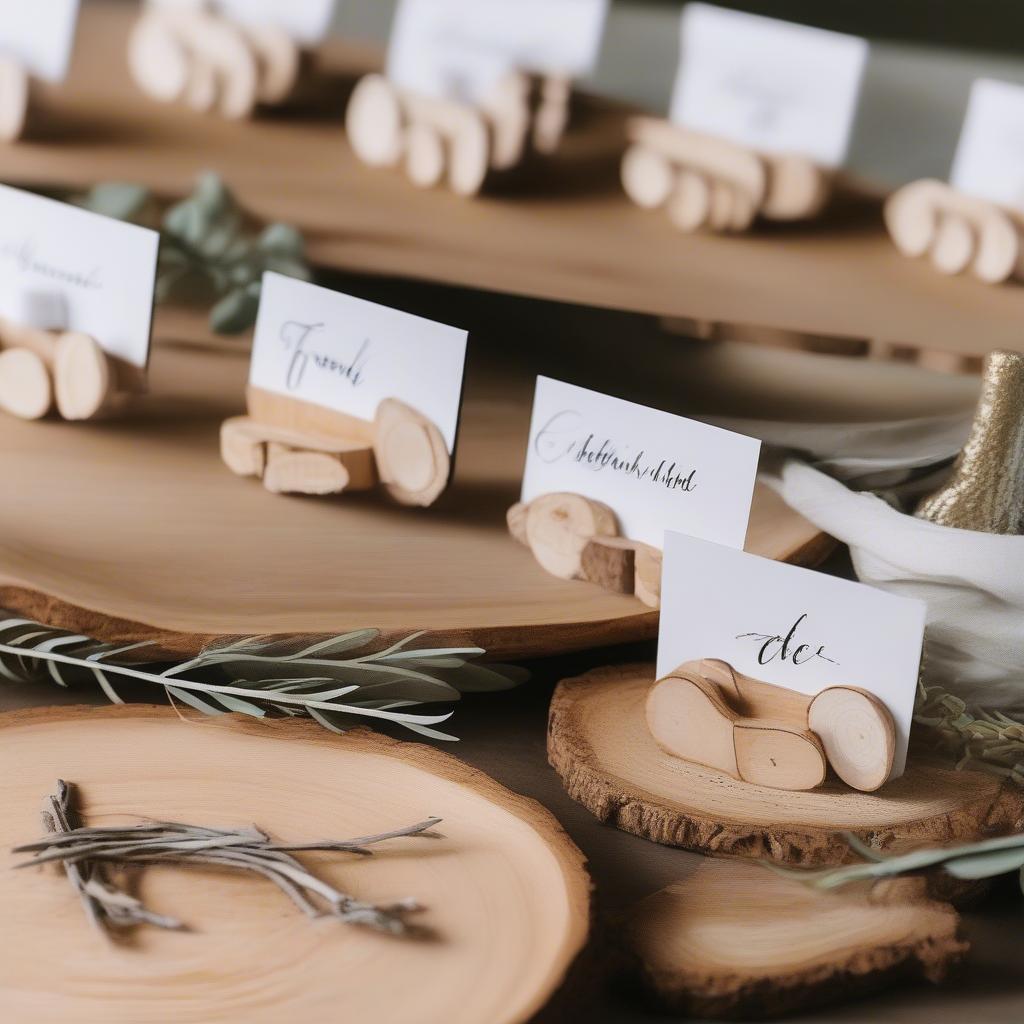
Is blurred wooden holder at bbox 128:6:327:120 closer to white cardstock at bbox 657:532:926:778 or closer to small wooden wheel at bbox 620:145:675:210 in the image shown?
small wooden wheel at bbox 620:145:675:210

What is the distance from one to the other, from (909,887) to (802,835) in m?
0.05

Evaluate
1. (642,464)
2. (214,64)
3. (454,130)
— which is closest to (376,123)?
(454,130)

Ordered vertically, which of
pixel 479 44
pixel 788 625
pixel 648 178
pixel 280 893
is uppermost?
pixel 479 44

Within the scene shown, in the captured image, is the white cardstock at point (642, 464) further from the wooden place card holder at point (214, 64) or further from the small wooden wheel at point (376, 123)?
the wooden place card holder at point (214, 64)

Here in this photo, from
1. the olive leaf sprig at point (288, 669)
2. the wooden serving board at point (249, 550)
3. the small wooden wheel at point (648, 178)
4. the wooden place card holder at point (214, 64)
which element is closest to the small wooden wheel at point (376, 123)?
the wooden place card holder at point (214, 64)

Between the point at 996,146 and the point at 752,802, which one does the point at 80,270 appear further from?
the point at 996,146

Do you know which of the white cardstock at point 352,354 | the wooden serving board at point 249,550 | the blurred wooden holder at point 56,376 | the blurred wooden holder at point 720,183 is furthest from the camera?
the blurred wooden holder at point 720,183

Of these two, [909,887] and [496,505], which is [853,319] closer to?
[496,505]

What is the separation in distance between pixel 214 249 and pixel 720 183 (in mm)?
494

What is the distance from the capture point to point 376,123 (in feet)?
4.32

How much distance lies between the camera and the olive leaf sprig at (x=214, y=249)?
3.76 feet

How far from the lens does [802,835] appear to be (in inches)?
23.1

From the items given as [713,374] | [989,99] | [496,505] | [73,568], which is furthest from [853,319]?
[73,568]

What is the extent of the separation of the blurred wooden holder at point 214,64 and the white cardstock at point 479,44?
0.41ft
